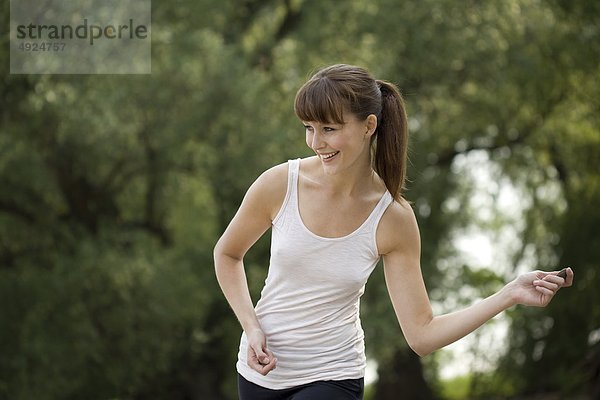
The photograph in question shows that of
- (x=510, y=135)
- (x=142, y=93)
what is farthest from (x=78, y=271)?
(x=510, y=135)

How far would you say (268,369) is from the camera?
9.33 feet

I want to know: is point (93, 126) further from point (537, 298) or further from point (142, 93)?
point (537, 298)

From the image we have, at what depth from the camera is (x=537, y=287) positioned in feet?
8.77

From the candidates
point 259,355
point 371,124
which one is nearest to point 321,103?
point 371,124

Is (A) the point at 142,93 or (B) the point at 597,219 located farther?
(B) the point at 597,219

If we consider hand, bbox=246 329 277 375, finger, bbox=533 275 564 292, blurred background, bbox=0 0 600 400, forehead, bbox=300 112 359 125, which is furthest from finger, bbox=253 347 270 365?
blurred background, bbox=0 0 600 400

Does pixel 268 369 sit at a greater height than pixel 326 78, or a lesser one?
lesser

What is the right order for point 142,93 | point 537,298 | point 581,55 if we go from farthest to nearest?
point 581,55 < point 142,93 < point 537,298

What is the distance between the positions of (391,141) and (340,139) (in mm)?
213

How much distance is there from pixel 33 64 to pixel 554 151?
588 cm

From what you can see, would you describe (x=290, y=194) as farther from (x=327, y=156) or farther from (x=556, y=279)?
(x=556, y=279)

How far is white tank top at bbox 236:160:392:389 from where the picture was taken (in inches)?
115

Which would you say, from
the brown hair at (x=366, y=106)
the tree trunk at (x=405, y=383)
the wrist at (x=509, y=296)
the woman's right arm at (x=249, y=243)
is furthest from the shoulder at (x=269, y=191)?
the tree trunk at (x=405, y=383)

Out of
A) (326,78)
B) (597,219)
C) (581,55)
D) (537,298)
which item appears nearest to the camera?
(537,298)
